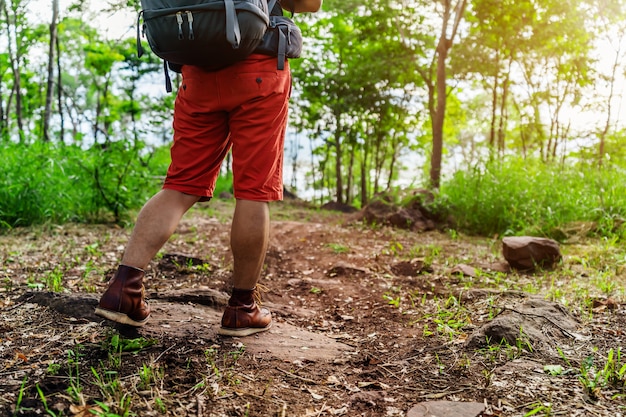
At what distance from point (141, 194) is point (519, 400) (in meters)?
5.10

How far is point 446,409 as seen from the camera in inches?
61.9

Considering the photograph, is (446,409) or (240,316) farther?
(240,316)

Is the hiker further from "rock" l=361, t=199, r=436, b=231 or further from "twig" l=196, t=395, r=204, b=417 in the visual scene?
"rock" l=361, t=199, r=436, b=231

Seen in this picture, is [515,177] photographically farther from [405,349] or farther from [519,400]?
[519,400]

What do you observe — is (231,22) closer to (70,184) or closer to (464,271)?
(464,271)

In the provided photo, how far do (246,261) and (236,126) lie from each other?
540mm

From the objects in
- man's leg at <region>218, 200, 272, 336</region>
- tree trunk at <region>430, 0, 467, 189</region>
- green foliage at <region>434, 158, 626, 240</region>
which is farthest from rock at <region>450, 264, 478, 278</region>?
tree trunk at <region>430, 0, 467, 189</region>

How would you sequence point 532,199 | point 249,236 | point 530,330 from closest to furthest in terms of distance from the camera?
point 249,236 < point 530,330 < point 532,199

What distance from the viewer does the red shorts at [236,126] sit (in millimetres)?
1959

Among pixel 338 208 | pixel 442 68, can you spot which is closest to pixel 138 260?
pixel 442 68

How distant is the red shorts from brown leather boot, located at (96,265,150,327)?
38cm

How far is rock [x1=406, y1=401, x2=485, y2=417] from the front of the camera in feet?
5.06

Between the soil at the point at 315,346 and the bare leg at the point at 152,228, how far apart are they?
11.6 inches

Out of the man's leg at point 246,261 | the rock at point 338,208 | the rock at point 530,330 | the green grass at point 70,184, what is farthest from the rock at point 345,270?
the rock at point 338,208
